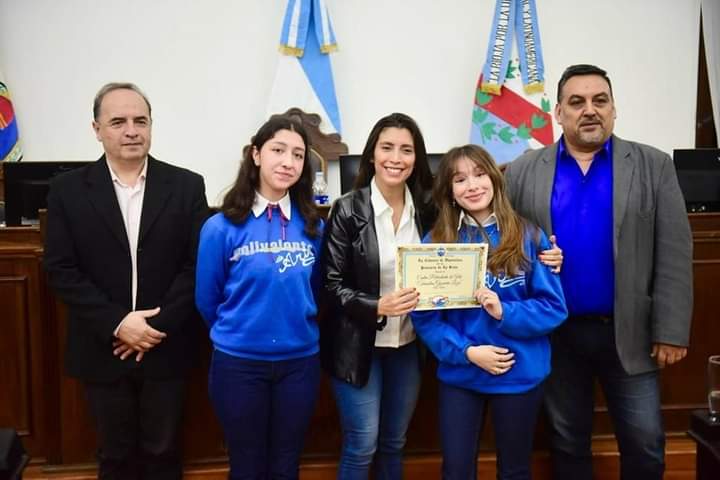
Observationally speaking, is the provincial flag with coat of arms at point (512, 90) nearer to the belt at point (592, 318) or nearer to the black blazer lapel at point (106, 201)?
the belt at point (592, 318)

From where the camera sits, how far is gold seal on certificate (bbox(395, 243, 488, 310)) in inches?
70.3

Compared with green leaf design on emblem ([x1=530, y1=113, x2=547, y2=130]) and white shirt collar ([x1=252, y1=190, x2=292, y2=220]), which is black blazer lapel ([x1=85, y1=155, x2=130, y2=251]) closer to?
white shirt collar ([x1=252, y1=190, x2=292, y2=220])

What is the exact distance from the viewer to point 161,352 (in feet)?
6.66

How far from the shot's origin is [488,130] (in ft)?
14.8

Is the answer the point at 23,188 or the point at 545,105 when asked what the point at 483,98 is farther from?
the point at 23,188

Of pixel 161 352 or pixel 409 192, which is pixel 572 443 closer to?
pixel 409 192

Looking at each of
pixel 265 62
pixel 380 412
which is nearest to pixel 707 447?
pixel 380 412

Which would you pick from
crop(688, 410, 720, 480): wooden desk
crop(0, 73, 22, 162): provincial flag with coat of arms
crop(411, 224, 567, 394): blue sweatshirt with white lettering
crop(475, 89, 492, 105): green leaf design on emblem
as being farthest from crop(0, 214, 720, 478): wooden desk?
crop(475, 89, 492, 105): green leaf design on emblem

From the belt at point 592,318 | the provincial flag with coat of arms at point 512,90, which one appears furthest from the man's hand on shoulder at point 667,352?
the provincial flag with coat of arms at point 512,90

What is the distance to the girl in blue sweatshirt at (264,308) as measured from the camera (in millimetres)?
1843

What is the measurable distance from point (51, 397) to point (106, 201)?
0.86 metres

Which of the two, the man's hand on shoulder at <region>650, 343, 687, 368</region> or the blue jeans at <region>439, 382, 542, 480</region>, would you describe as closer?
the blue jeans at <region>439, 382, 542, 480</region>

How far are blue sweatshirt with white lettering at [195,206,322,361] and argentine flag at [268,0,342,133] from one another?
265cm

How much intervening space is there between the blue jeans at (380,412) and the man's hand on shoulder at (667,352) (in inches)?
30.2
